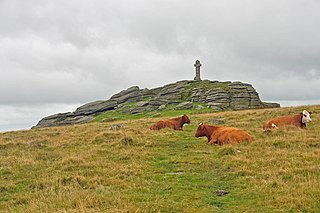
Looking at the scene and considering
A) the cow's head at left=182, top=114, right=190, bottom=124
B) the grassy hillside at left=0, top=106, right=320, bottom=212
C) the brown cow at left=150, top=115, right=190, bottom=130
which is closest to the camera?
the grassy hillside at left=0, top=106, right=320, bottom=212

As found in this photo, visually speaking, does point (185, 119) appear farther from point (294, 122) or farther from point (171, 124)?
point (294, 122)

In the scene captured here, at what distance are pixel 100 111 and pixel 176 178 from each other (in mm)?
90484

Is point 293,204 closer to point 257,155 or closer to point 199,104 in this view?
point 257,155

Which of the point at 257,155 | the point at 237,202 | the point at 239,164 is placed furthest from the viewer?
the point at 257,155

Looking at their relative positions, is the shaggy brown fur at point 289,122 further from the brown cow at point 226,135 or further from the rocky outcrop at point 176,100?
the rocky outcrop at point 176,100

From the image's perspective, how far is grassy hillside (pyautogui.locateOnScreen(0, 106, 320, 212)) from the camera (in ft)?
30.3

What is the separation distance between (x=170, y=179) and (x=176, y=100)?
83279 millimetres

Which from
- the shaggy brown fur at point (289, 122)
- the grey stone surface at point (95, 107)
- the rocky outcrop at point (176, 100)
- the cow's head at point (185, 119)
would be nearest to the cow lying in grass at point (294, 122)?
the shaggy brown fur at point (289, 122)

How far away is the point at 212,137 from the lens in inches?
840

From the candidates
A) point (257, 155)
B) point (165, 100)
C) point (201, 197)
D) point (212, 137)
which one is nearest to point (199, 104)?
point (165, 100)

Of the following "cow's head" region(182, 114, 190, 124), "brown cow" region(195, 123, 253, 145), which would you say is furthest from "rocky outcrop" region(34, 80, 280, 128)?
"brown cow" region(195, 123, 253, 145)

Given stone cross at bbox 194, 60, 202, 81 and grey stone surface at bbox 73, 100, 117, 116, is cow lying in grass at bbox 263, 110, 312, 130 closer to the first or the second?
grey stone surface at bbox 73, 100, 117, 116

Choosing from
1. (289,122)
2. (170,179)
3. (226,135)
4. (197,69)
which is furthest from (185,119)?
(197,69)

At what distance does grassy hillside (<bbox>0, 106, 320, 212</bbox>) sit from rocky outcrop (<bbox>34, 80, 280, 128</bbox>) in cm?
6329
